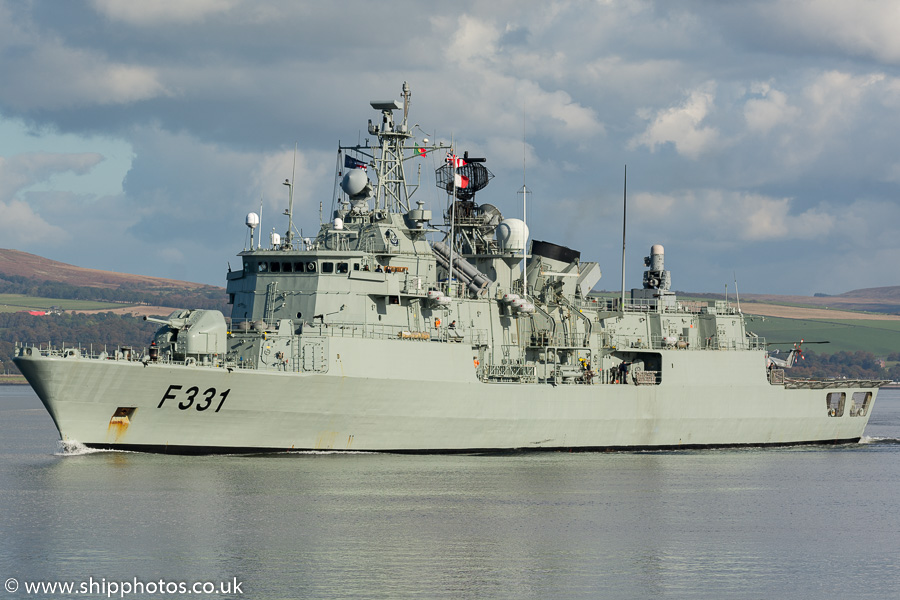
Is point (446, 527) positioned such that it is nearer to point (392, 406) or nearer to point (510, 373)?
point (392, 406)

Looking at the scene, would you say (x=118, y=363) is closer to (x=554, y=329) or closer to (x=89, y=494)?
(x=89, y=494)

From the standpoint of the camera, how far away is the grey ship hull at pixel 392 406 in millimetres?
28172

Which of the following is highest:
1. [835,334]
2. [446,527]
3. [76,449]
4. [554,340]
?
[835,334]

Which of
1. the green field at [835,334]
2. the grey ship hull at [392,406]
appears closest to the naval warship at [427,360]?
the grey ship hull at [392,406]

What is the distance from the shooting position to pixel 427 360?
32.0m

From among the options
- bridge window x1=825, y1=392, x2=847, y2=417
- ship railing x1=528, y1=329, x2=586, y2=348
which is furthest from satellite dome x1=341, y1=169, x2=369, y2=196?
bridge window x1=825, y1=392, x2=847, y2=417

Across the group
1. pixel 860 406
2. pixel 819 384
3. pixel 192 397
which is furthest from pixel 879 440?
pixel 192 397

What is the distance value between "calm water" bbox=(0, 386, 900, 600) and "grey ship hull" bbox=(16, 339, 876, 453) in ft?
2.48

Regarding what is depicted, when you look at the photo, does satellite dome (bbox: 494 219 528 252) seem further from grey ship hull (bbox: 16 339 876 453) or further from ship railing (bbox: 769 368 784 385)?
ship railing (bbox: 769 368 784 385)

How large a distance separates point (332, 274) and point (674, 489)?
1121cm

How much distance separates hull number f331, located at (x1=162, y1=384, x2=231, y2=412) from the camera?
2841cm

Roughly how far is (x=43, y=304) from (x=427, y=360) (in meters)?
116

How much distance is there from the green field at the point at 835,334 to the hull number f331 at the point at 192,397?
8950cm

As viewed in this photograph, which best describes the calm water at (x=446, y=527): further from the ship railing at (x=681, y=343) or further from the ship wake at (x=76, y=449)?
the ship railing at (x=681, y=343)
